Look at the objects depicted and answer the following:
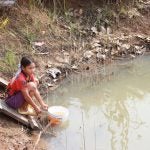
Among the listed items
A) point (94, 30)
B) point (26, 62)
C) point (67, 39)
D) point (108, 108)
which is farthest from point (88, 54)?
point (26, 62)

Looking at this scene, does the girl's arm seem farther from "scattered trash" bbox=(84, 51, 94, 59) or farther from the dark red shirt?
"scattered trash" bbox=(84, 51, 94, 59)

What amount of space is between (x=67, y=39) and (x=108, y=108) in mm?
1784

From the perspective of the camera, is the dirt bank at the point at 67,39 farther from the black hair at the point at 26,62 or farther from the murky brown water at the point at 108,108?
the black hair at the point at 26,62

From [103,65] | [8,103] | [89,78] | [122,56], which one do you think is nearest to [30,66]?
[8,103]

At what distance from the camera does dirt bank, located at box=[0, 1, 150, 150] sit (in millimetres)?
Result: 6973

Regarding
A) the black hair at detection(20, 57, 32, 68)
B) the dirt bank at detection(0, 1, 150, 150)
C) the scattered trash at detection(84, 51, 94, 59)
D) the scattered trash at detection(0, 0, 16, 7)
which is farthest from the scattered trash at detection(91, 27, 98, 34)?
the black hair at detection(20, 57, 32, 68)

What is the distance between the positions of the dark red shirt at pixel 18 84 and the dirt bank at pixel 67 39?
0.88 m

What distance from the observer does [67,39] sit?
25.4 feet

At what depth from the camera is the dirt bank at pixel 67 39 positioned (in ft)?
22.9

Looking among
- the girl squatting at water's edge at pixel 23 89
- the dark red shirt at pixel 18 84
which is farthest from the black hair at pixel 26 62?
the dark red shirt at pixel 18 84

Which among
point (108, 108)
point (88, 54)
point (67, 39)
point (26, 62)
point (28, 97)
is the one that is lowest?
point (28, 97)

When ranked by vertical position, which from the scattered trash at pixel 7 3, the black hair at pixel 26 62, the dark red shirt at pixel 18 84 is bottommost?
the dark red shirt at pixel 18 84

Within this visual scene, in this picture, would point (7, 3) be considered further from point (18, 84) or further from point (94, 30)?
point (18, 84)

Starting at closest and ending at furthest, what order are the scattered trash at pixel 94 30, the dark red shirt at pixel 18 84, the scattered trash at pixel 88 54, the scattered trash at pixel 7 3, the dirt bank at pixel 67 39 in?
1. the dark red shirt at pixel 18 84
2. the dirt bank at pixel 67 39
3. the scattered trash at pixel 7 3
4. the scattered trash at pixel 88 54
5. the scattered trash at pixel 94 30
